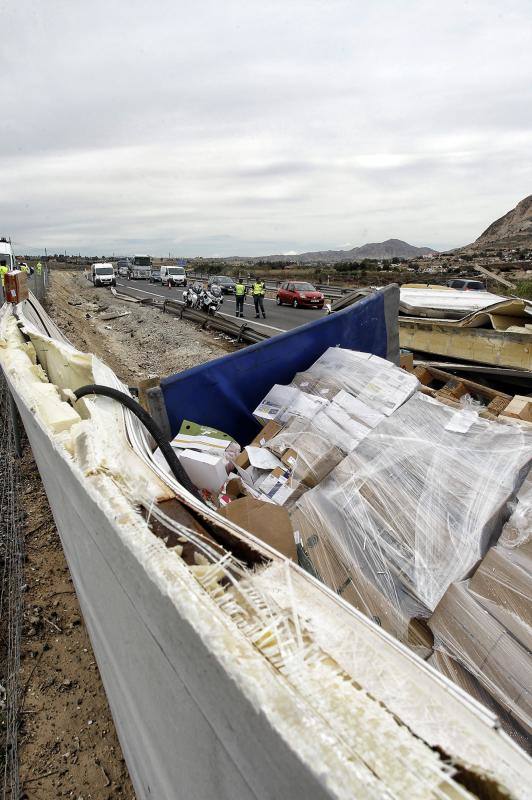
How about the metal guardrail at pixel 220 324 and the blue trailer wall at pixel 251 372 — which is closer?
the blue trailer wall at pixel 251 372

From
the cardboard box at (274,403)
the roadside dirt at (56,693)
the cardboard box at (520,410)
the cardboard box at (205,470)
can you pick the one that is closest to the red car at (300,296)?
the roadside dirt at (56,693)

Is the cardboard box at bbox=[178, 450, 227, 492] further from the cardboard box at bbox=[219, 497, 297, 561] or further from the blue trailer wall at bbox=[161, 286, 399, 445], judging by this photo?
the cardboard box at bbox=[219, 497, 297, 561]

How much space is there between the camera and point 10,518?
4.45m

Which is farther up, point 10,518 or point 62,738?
point 10,518

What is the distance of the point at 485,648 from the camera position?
1657 millimetres

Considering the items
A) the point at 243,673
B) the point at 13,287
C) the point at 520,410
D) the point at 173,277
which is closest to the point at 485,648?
the point at 243,673

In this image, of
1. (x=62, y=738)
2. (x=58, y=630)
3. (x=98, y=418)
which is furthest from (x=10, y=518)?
(x=98, y=418)

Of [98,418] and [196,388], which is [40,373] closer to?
[196,388]

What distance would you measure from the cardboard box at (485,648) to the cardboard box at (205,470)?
4.52 feet

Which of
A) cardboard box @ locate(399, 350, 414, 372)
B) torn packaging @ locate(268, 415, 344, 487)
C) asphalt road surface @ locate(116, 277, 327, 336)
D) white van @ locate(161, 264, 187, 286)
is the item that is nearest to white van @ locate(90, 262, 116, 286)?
white van @ locate(161, 264, 187, 286)

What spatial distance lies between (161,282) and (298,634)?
45861mm

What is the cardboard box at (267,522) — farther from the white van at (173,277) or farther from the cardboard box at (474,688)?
the white van at (173,277)

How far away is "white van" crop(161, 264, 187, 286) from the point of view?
40750mm

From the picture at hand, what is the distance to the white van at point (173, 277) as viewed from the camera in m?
40.8
